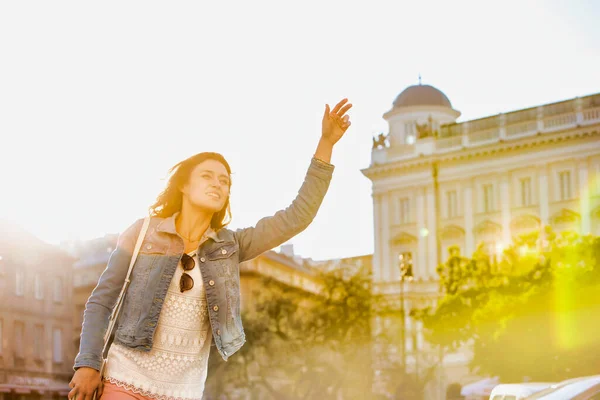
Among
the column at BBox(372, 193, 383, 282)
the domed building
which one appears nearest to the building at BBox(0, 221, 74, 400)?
the column at BBox(372, 193, 383, 282)

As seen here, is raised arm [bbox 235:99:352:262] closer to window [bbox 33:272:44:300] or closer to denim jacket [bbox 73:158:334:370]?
denim jacket [bbox 73:158:334:370]

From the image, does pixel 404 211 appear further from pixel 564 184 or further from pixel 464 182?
pixel 564 184

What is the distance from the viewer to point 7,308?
Result: 183ft

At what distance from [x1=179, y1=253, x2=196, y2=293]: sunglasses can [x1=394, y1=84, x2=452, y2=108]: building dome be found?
7879 cm

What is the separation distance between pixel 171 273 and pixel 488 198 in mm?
73631

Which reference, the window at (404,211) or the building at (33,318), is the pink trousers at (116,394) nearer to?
the building at (33,318)

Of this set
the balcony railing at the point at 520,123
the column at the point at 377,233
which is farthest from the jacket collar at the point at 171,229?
the column at the point at 377,233

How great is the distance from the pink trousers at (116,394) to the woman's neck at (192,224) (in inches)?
26.1

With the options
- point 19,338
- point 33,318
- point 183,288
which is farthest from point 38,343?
point 183,288

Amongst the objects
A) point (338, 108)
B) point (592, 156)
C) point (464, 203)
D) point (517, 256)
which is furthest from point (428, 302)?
point (338, 108)

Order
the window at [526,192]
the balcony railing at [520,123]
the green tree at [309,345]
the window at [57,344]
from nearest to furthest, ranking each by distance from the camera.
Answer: the green tree at [309,345] < the window at [57,344] < the balcony railing at [520,123] < the window at [526,192]

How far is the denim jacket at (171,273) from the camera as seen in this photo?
4.27 metres

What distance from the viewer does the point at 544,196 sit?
73562 mm

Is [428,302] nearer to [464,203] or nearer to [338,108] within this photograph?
[464,203]
